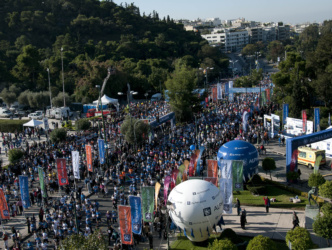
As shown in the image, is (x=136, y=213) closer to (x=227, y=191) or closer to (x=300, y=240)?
(x=227, y=191)

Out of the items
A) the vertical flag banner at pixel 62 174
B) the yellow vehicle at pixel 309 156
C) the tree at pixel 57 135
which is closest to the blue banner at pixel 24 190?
the vertical flag banner at pixel 62 174

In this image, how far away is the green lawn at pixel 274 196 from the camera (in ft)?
68.6

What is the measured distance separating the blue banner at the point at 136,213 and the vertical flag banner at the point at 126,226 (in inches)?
13.2

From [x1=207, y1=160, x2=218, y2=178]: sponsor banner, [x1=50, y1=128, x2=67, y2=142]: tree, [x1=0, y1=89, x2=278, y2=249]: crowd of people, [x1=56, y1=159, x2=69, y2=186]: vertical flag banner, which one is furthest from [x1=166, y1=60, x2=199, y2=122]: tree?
[x1=56, y1=159, x2=69, y2=186]: vertical flag banner

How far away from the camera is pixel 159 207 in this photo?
19.8 m

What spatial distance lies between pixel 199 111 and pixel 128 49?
178ft

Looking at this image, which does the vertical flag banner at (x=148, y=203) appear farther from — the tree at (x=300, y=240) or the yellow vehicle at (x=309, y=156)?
the yellow vehicle at (x=309, y=156)

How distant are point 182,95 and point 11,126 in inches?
844

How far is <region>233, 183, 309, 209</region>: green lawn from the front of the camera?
824 inches

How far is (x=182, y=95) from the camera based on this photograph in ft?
142

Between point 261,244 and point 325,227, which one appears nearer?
point 261,244

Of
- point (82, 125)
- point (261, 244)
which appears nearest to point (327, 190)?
point (261, 244)

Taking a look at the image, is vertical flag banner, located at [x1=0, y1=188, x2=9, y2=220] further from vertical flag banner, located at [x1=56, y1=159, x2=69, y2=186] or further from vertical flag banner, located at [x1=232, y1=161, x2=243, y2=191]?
vertical flag banner, located at [x1=232, y1=161, x2=243, y2=191]

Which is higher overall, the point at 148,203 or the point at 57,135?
the point at 57,135
